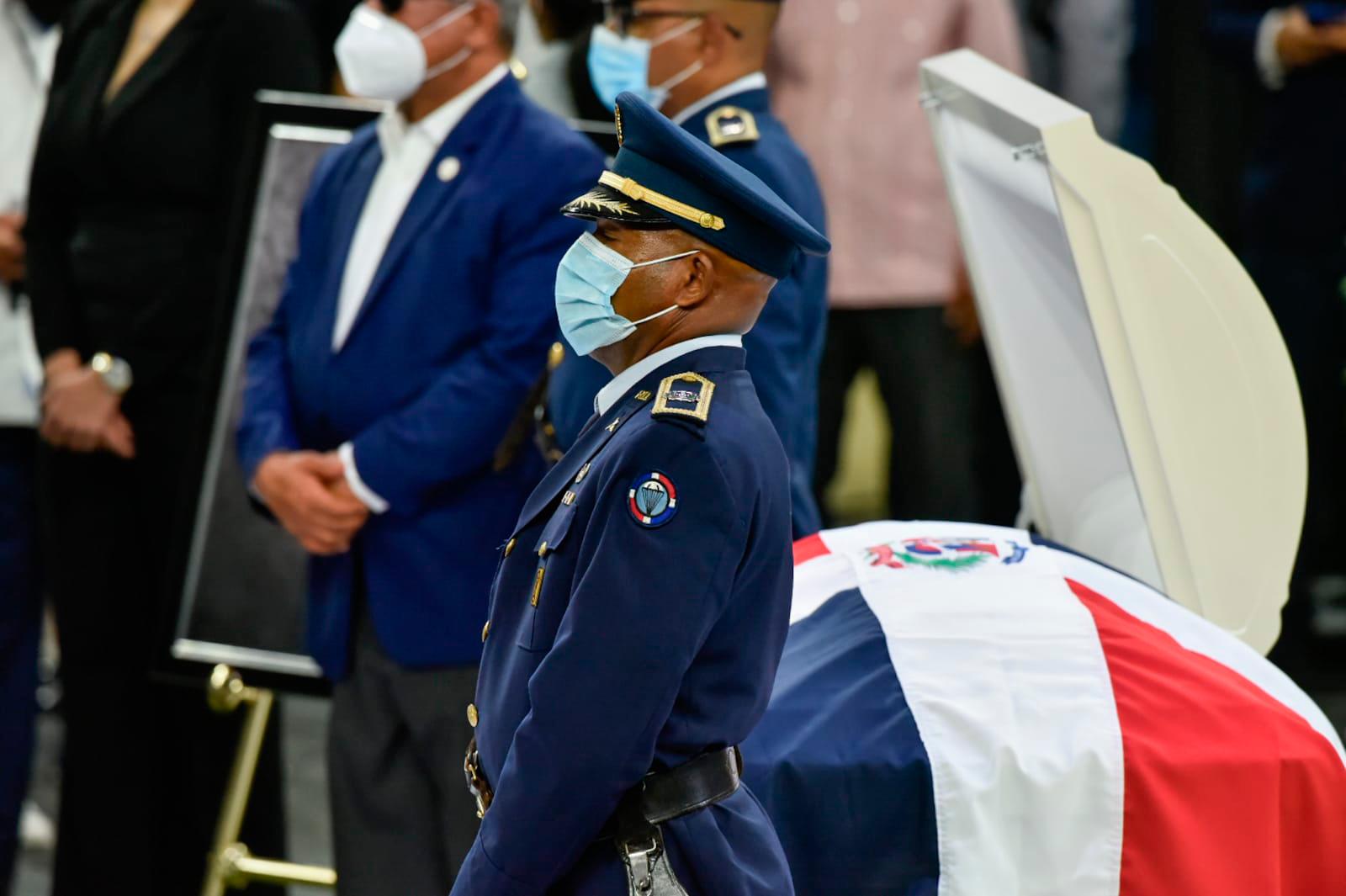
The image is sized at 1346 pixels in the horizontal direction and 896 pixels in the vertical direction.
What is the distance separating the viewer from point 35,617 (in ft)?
13.0

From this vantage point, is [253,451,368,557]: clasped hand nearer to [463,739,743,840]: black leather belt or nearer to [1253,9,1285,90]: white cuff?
[463,739,743,840]: black leather belt

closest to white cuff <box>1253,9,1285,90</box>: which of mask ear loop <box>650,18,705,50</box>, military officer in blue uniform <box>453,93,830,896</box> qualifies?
mask ear loop <box>650,18,705,50</box>

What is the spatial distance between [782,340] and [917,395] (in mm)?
1465

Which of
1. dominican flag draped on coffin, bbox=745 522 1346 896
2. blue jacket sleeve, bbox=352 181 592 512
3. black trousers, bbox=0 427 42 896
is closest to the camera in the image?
dominican flag draped on coffin, bbox=745 522 1346 896

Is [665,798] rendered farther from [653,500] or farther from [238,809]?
[238,809]

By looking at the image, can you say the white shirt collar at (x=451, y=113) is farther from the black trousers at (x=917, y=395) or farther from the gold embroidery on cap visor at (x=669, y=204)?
the black trousers at (x=917, y=395)

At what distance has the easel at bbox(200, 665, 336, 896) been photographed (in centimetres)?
334

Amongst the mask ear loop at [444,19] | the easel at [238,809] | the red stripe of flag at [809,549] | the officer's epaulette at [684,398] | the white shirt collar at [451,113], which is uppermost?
the mask ear loop at [444,19]

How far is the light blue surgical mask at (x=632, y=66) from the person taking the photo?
10.2ft

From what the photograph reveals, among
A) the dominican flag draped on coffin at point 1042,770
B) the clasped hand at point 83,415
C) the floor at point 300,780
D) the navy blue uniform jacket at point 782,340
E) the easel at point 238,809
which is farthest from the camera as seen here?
the floor at point 300,780

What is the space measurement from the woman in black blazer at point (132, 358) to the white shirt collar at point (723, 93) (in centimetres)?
89

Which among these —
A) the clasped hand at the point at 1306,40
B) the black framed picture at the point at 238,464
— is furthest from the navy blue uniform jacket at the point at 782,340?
the clasped hand at the point at 1306,40

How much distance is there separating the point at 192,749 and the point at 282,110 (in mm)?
1224

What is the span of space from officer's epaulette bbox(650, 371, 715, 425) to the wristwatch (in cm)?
197
